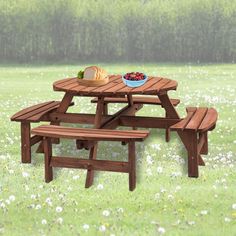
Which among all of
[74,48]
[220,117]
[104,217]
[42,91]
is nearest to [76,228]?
[104,217]

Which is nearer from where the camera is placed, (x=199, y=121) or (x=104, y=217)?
(x=104, y=217)

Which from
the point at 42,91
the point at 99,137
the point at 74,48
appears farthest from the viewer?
the point at 74,48

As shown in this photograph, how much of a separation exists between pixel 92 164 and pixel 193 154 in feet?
4.39

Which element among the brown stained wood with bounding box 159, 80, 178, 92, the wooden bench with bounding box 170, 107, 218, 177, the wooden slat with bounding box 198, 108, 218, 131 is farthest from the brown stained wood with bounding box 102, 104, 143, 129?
the wooden slat with bounding box 198, 108, 218, 131

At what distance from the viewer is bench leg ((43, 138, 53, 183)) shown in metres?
7.68

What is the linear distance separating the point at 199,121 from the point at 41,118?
2276 millimetres

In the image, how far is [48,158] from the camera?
25.4 feet

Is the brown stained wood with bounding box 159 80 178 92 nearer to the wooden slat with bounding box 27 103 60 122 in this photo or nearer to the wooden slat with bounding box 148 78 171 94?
the wooden slat with bounding box 148 78 171 94

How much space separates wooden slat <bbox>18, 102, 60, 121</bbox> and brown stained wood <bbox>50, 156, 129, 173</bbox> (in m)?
1.25

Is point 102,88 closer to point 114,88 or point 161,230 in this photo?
point 114,88

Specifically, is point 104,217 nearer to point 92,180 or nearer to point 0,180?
point 92,180

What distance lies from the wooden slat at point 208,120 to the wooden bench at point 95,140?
0.85m

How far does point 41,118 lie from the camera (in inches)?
354

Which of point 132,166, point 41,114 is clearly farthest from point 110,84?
point 132,166
